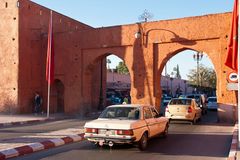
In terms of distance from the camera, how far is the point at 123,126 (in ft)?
33.9

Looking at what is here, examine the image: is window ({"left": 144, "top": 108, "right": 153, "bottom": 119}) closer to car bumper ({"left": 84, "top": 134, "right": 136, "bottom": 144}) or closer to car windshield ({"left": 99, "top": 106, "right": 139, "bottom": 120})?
car windshield ({"left": 99, "top": 106, "right": 139, "bottom": 120})

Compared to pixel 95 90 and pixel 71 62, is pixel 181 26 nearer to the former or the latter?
pixel 71 62

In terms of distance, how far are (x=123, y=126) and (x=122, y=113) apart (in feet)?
4.28

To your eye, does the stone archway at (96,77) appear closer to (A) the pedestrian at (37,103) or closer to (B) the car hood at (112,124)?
(A) the pedestrian at (37,103)

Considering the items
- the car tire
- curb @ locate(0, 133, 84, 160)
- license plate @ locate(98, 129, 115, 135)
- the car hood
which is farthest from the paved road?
the car hood

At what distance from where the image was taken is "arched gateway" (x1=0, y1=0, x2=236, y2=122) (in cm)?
2231

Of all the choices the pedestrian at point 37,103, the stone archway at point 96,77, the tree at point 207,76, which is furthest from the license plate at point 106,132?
the tree at point 207,76

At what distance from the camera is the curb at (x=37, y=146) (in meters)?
9.85

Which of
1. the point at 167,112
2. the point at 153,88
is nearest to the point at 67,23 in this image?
the point at 153,88

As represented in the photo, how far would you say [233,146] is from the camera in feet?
35.8

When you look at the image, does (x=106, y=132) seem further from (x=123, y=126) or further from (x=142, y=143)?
(x=142, y=143)

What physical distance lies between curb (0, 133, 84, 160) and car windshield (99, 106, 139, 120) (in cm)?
181

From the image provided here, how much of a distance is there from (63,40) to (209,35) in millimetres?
11518

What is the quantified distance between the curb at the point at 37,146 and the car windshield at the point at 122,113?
1.81 meters
